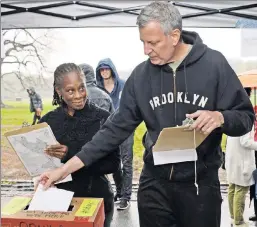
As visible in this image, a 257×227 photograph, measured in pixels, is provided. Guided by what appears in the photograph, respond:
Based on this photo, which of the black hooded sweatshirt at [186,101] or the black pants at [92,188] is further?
the black pants at [92,188]

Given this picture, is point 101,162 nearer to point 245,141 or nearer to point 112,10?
point 245,141

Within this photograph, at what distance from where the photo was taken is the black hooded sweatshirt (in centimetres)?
151

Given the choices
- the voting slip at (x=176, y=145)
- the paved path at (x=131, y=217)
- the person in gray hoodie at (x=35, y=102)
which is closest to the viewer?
the voting slip at (x=176, y=145)

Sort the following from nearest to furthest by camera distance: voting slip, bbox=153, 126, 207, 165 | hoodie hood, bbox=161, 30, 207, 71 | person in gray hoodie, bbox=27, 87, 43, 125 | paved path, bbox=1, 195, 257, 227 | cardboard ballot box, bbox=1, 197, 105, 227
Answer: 1. cardboard ballot box, bbox=1, 197, 105, 227
2. voting slip, bbox=153, 126, 207, 165
3. hoodie hood, bbox=161, 30, 207, 71
4. paved path, bbox=1, 195, 257, 227
5. person in gray hoodie, bbox=27, 87, 43, 125

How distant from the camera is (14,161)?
17.4 feet

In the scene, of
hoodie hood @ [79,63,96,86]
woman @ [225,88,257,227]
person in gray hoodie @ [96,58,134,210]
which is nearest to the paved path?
person in gray hoodie @ [96,58,134,210]

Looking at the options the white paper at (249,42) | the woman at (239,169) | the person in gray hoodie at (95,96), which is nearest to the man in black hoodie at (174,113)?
the person in gray hoodie at (95,96)

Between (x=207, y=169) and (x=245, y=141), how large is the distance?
1.73 m

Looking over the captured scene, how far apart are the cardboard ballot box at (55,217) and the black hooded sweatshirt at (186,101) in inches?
10.4

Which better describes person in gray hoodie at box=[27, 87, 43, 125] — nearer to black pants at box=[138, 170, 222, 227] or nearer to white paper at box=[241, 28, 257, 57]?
white paper at box=[241, 28, 257, 57]

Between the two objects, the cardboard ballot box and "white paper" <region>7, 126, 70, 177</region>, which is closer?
the cardboard ballot box

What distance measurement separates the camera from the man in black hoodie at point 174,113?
1.48 m

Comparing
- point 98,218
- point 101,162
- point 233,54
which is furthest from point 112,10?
point 98,218

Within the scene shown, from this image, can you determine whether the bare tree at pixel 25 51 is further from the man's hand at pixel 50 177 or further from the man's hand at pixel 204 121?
the man's hand at pixel 204 121
